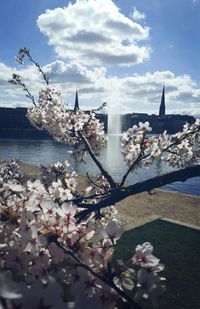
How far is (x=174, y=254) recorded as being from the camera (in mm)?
8219

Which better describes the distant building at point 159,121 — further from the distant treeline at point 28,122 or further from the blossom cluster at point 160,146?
the blossom cluster at point 160,146

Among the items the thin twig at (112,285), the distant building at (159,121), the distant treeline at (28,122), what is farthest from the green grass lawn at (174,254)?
the distant building at (159,121)

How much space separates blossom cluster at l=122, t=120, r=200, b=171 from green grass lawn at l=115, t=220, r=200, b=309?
2.52m

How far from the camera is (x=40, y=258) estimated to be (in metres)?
1.90

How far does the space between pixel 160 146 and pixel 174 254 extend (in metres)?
3.97

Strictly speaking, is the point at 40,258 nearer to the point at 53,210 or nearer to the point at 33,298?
the point at 53,210

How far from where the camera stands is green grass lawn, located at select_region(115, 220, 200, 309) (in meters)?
6.08

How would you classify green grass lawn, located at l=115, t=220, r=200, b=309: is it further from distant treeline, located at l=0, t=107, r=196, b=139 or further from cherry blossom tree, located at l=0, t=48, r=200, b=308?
distant treeline, located at l=0, t=107, r=196, b=139

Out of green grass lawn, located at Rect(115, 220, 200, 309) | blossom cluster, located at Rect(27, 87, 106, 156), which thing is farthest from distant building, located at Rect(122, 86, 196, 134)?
blossom cluster, located at Rect(27, 87, 106, 156)

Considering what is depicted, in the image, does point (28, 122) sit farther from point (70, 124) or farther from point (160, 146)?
point (160, 146)

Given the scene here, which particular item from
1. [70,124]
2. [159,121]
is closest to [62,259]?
[70,124]

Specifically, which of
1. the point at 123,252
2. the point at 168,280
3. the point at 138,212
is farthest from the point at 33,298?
the point at 138,212

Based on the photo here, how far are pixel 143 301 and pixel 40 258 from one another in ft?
15.6

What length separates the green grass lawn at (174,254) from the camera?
6078mm
